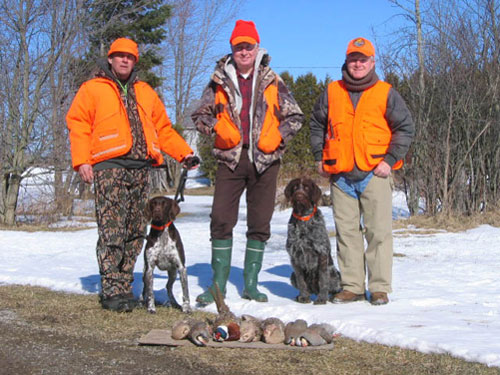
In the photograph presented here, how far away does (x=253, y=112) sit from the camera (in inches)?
190

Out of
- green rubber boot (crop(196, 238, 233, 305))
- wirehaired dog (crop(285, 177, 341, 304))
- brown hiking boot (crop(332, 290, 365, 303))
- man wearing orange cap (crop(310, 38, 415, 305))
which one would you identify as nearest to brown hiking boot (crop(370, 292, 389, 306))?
man wearing orange cap (crop(310, 38, 415, 305))

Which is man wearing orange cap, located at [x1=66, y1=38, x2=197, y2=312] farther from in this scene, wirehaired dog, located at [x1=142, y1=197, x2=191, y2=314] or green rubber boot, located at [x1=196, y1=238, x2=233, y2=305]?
green rubber boot, located at [x1=196, y1=238, x2=233, y2=305]

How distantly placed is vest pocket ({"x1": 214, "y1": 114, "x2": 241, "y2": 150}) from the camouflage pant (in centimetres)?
64

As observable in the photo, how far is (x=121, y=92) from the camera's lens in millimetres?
4773

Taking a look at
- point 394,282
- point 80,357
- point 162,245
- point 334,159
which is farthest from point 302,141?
point 80,357

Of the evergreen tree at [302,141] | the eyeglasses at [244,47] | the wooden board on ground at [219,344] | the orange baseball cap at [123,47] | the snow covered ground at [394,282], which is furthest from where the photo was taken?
the evergreen tree at [302,141]

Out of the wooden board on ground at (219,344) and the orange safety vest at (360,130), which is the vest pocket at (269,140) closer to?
the orange safety vest at (360,130)

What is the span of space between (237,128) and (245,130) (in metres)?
0.07

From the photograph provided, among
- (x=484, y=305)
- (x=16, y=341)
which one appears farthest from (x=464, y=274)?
(x=16, y=341)

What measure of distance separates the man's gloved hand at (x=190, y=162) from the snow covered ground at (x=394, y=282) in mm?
1109

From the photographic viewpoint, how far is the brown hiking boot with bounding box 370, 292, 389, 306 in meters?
4.77

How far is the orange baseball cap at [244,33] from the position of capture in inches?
185

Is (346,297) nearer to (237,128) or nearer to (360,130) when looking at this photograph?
(360,130)

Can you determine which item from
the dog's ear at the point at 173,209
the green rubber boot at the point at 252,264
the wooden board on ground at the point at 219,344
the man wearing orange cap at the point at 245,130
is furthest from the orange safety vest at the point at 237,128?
the wooden board on ground at the point at 219,344
